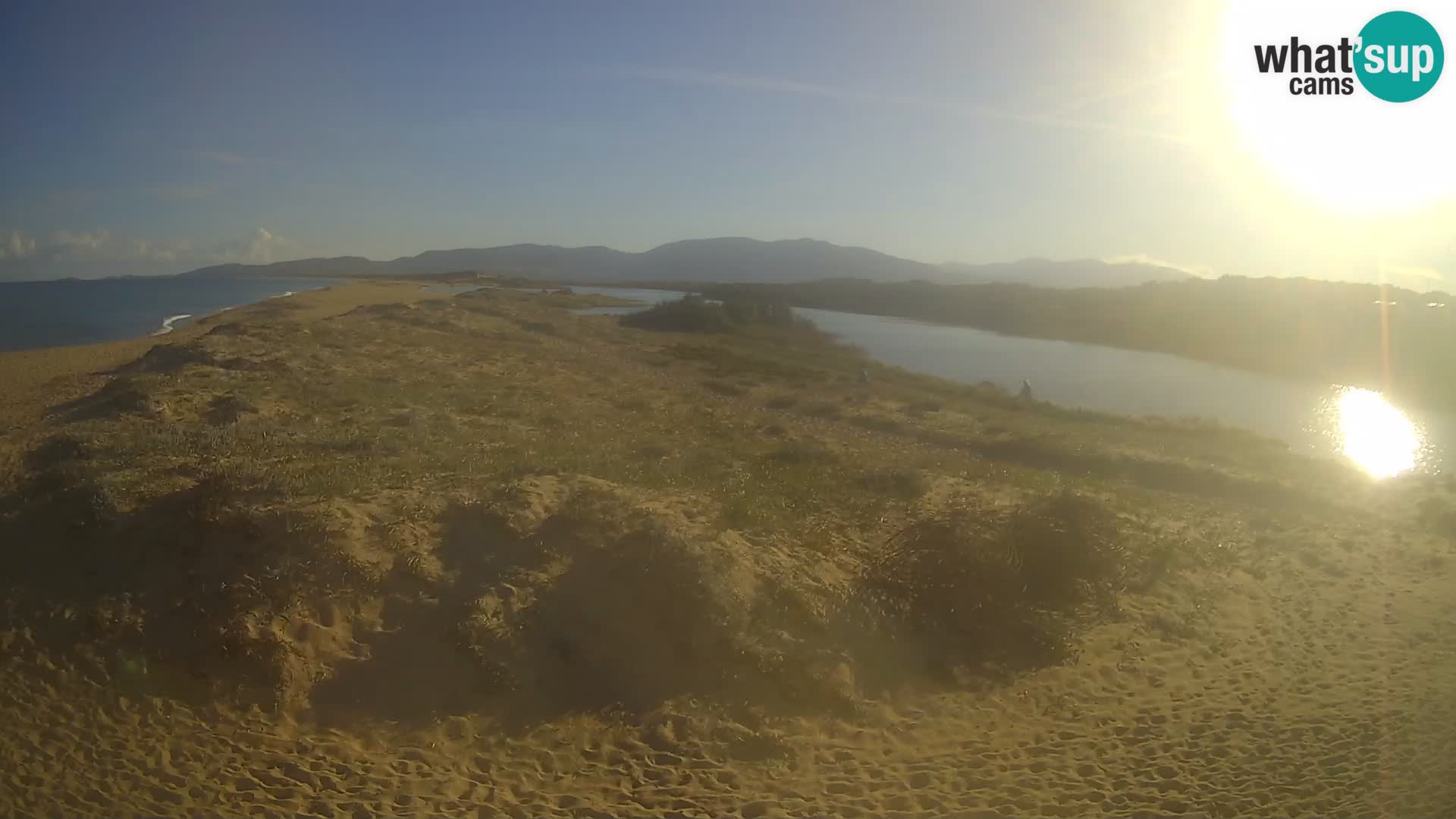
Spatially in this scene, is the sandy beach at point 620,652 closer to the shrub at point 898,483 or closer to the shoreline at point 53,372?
the shrub at point 898,483

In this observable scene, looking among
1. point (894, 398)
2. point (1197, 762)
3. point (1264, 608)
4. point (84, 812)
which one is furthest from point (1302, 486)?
point (84, 812)

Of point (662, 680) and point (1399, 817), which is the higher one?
point (662, 680)

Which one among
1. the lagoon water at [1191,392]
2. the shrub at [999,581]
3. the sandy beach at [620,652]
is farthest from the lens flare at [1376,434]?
the shrub at [999,581]

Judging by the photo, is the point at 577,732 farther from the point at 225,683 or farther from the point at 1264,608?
the point at 1264,608

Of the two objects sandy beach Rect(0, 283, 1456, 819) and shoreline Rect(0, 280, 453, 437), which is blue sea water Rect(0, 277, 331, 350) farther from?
sandy beach Rect(0, 283, 1456, 819)

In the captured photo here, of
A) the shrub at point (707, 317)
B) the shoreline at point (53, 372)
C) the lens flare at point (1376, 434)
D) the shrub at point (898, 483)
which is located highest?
the shrub at point (707, 317)

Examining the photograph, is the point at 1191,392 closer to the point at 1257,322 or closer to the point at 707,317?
the point at 1257,322
